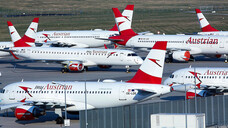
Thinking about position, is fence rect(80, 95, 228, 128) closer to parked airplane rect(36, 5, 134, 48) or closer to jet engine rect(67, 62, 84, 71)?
jet engine rect(67, 62, 84, 71)

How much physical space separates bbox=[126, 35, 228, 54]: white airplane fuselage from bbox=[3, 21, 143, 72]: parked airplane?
42.0 feet

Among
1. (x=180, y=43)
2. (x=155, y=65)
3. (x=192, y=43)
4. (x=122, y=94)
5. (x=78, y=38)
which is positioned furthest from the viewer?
(x=78, y=38)

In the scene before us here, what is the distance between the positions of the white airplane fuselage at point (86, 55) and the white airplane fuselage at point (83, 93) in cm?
3274

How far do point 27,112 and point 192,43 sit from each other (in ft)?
170

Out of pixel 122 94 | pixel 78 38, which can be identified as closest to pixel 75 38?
pixel 78 38

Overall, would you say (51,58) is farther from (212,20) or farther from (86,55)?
(212,20)

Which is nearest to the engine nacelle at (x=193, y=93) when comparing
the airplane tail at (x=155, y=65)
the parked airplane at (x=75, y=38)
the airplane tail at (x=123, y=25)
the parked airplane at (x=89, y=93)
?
the parked airplane at (x=89, y=93)

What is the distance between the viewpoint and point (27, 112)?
49.7m

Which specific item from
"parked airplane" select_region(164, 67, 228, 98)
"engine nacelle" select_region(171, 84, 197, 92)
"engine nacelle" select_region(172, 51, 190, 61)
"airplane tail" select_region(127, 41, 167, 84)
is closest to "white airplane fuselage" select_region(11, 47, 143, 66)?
"engine nacelle" select_region(172, 51, 190, 61)

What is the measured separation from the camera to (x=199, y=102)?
46.8 meters

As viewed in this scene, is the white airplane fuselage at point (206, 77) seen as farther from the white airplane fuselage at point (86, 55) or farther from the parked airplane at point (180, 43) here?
the parked airplane at point (180, 43)

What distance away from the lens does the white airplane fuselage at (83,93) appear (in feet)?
162

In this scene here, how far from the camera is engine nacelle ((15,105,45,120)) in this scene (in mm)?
49688

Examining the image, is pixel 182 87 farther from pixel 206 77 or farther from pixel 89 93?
pixel 89 93
